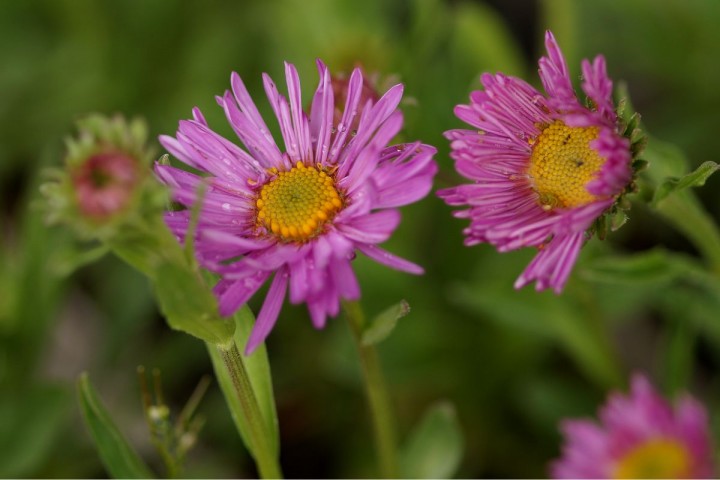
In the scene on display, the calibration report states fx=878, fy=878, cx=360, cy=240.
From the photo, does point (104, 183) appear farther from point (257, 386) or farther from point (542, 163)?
point (542, 163)

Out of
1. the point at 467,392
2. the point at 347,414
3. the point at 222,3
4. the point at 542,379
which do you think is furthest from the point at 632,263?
the point at 222,3

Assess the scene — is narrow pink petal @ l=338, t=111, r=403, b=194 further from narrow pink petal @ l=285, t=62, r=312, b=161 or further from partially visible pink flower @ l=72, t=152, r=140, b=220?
partially visible pink flower @ l=72, t=152, r=140, b=220

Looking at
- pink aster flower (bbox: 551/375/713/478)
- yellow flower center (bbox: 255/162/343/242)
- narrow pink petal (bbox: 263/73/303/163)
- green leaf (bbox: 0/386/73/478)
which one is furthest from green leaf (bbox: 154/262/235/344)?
green leaf (bbox: 0/386/73/478)

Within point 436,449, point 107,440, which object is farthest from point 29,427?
point 436,449

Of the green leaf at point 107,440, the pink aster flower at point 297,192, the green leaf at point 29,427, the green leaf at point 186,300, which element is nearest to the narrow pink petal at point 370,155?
the pink aster flower at point 297,192

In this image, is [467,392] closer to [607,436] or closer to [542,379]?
[542,379]
